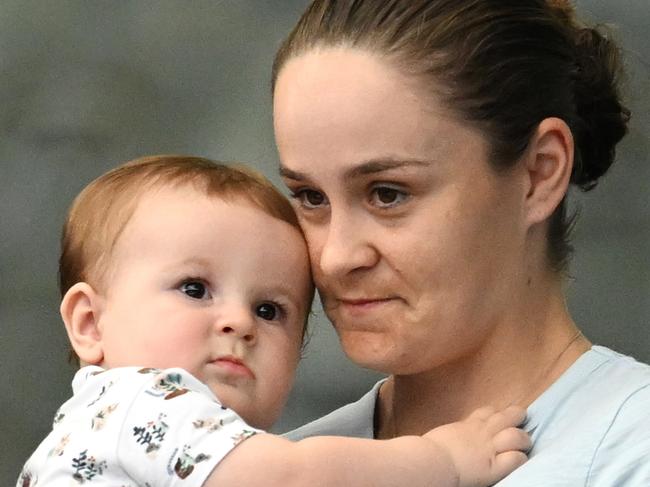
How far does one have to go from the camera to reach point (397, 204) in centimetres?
154

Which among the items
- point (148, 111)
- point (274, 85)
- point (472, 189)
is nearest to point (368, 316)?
point (472, 189)

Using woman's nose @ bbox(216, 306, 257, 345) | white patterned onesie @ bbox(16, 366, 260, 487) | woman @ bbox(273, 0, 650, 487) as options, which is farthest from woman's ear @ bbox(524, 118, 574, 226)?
white patterned onesie @ bbox(16, 366, 260, 487)

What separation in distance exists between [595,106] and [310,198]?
403 mm

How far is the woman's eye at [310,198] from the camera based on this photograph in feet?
5.28

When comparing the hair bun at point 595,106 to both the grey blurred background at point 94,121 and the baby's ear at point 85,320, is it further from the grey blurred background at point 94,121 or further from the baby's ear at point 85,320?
the grey blurred background at point 94,121

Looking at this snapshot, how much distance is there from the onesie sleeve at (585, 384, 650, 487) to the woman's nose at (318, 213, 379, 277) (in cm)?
34

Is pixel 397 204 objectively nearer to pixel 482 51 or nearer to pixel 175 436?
pixel 482 51

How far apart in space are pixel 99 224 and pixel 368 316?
34 centimetres

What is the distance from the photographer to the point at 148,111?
2.41 m

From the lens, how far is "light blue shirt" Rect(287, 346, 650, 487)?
4.51ft

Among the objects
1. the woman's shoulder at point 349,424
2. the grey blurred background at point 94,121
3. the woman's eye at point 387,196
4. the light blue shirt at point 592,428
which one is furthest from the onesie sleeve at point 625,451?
the grey blurred background at point 94,121

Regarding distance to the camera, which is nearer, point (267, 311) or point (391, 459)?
point (391, 459)

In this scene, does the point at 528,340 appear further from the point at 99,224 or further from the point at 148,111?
the point at 148,111

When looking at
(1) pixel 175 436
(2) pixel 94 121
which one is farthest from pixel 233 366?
(2) pixel 94 121
